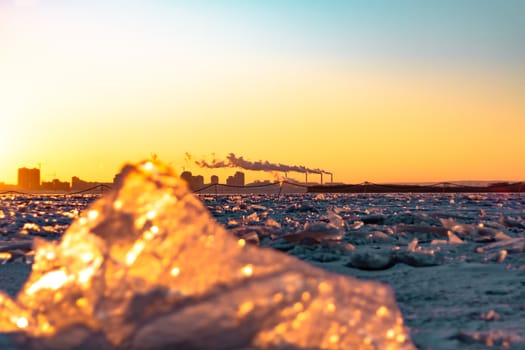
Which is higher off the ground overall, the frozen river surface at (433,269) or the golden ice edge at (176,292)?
the golden ice edge at (176,292)

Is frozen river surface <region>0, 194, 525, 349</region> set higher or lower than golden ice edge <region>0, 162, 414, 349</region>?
lower

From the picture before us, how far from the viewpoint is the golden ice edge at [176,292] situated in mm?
1258

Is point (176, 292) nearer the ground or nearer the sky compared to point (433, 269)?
nearer the sky

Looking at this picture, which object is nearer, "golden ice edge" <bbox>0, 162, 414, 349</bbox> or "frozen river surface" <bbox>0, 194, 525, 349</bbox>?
"golden ice edge" <bbox>0, 162, 414, 349</bbox>

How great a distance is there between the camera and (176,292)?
1317 mm

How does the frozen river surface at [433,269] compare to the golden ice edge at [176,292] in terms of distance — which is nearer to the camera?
the golden ice edge at [176,292]

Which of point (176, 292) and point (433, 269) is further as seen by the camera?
point (433, 269)

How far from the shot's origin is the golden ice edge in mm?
1258

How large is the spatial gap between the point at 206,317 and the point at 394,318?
0.52 metres

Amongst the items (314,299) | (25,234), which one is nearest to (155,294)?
(314,299)

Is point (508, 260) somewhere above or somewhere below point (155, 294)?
below

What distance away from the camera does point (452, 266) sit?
11.8 ft

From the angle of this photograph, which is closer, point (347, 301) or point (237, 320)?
point (237, 320)

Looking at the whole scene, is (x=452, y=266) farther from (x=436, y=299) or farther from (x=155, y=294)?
(x=155, y=294)
